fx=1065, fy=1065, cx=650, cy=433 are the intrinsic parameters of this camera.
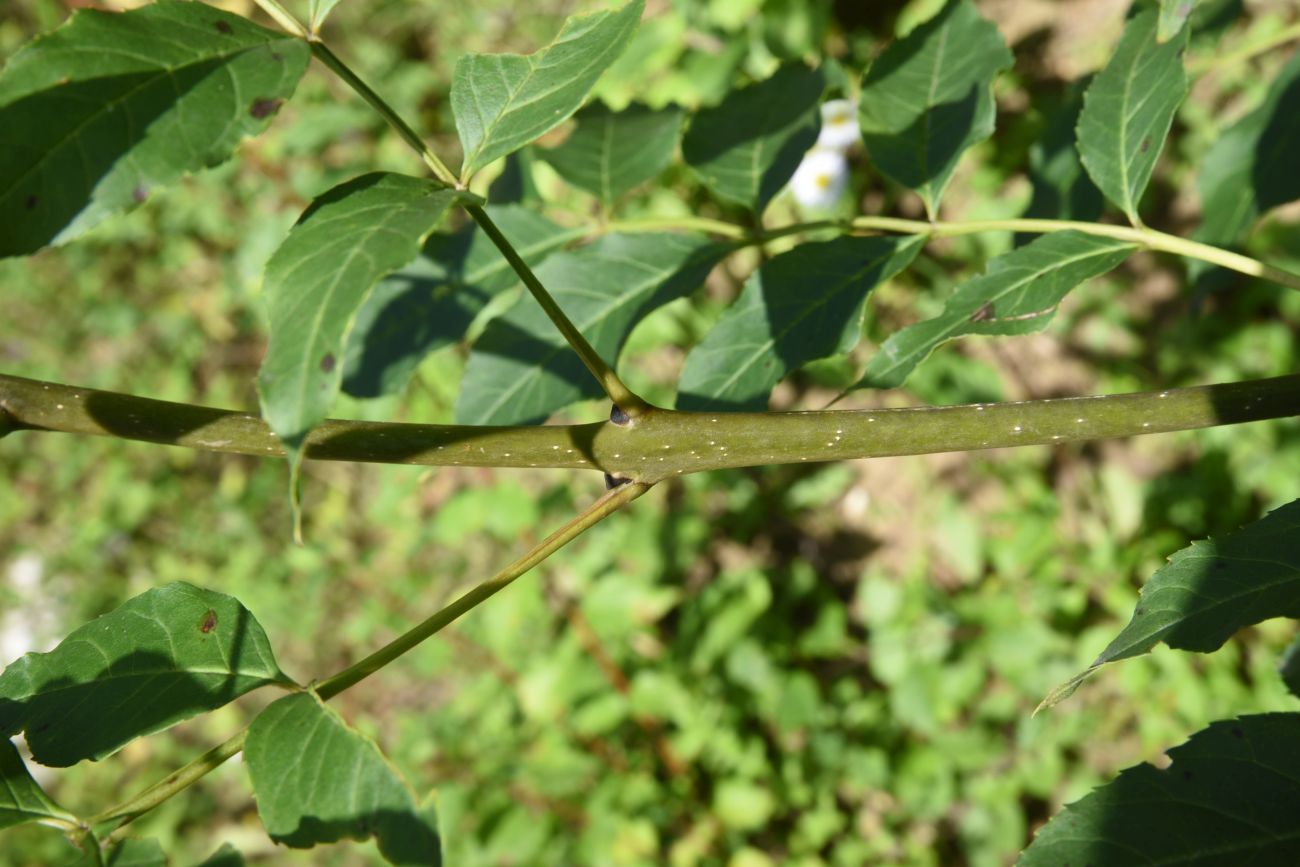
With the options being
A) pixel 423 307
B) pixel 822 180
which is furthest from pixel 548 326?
pixel 822 180

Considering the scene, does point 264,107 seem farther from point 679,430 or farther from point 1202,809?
point 1202,809

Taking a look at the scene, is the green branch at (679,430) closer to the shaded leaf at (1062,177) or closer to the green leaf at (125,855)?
the green leaf at (125,855)

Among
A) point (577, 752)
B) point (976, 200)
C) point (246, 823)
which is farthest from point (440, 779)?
point (976, 200)

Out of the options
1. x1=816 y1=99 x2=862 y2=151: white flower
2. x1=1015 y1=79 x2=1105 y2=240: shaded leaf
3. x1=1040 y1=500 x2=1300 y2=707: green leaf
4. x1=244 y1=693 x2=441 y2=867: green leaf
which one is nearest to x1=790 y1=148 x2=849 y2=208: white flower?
x1=816 y1=99 x2=862 y2=151: white flower

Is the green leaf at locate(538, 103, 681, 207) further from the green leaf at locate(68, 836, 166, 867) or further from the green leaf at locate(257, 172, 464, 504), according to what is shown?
the green leaf at locate(68, 836, 166, 867)

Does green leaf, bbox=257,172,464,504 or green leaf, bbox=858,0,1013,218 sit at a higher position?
green leaf, bbox=858,0,1013,218
